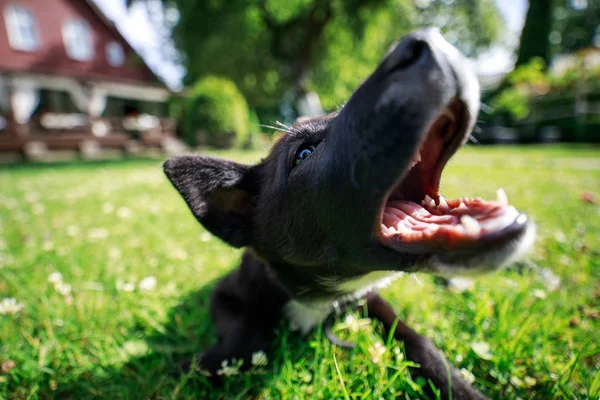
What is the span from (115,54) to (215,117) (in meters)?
14.3

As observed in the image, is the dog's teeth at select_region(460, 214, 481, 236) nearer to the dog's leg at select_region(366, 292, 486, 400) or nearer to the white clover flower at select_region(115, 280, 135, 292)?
the dog's leg at select_region(366, 292, 486, 400)

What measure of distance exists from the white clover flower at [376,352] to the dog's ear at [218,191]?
835 mm

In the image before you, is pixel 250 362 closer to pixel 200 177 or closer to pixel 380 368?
pixel 380 368

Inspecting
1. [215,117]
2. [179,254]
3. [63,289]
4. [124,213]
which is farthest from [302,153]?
[215,117]

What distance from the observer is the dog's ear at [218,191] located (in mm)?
1647

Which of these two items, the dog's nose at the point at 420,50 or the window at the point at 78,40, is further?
the window at the point at 78,40

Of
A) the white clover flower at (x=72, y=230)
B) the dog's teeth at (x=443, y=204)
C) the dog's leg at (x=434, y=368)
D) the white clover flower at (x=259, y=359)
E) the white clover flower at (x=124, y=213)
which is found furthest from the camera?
the white clover flower at (x=124, y=213)

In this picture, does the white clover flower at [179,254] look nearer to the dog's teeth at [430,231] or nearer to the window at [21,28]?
the dog's teeth at [430,231]

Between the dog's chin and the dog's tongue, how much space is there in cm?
5

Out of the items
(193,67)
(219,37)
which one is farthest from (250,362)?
(193,67)

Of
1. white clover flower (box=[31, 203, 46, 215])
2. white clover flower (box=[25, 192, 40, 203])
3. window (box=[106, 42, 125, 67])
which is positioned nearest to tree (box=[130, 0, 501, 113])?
window (box=[106, 42, 125, 67])

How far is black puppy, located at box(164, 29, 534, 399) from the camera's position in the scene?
1001 mm

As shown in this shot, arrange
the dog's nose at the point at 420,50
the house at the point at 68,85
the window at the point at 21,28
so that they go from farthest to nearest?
the window at the point at 21,28
the house at the point at 68,85
the dog's nose at the point at 420,50

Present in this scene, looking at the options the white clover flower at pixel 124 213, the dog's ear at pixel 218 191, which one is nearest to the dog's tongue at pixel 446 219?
the dog's ear at pixel 218 191
